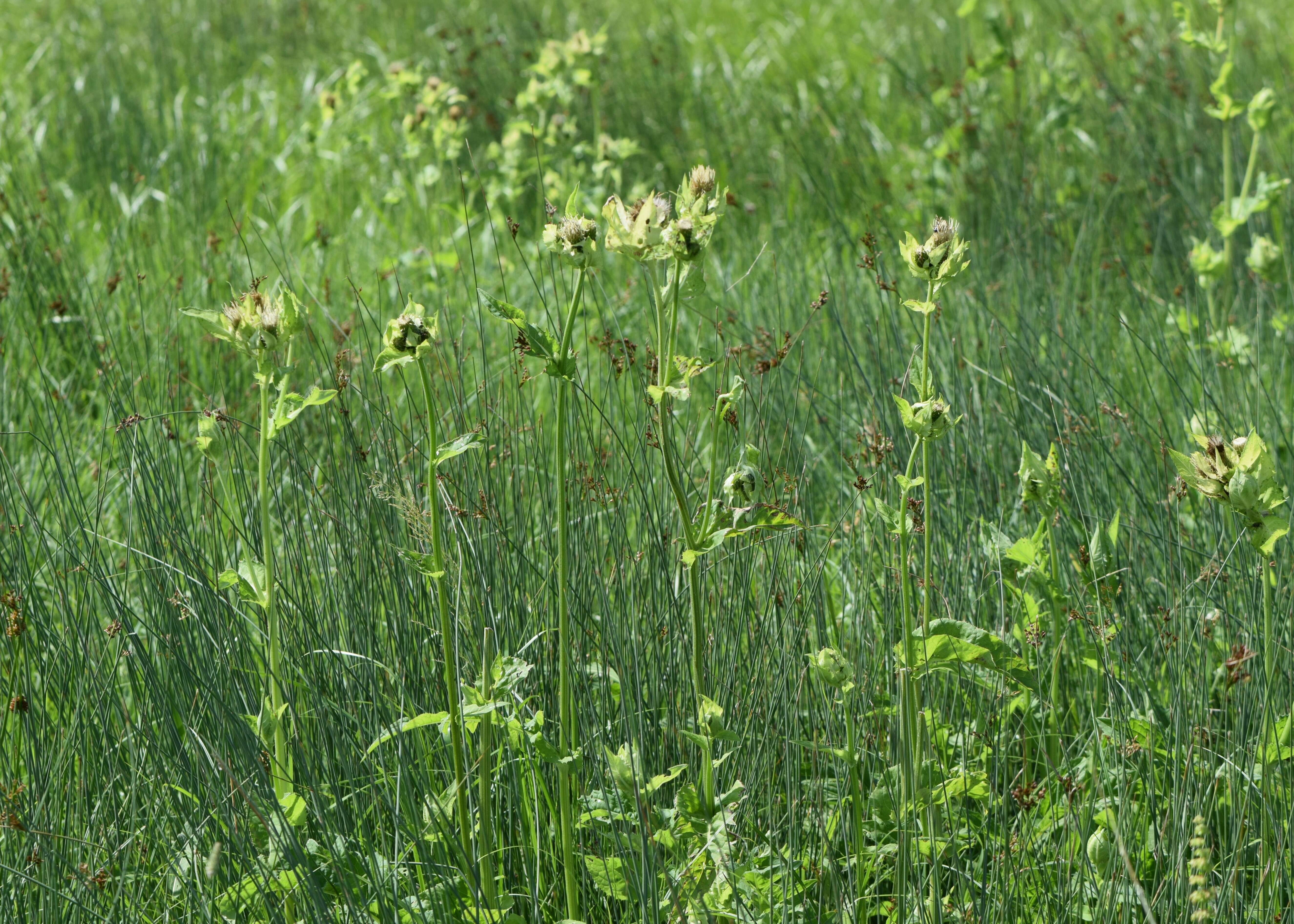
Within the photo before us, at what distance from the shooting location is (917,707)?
1.37 m

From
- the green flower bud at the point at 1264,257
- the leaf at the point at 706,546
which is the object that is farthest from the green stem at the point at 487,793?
the green flower bud at the point at 1264,257

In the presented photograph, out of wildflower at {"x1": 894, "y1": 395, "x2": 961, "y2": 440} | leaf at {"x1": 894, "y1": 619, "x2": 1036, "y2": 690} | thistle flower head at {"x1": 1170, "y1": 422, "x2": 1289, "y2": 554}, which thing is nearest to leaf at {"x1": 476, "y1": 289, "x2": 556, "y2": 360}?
wildflower at {"x1": 894, "y1": 395, "x2": 961, "y2": 440}

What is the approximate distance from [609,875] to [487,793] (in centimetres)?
19

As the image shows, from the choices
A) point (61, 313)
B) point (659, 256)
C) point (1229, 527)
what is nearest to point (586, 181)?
point (61, 313)

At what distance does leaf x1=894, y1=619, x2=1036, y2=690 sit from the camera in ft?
4.46

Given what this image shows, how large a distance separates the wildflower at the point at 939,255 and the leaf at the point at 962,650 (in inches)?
15.7

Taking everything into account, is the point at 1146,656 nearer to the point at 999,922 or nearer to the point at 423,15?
the point at 999,922

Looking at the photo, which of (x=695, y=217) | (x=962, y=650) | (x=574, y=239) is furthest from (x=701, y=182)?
(x=962, y=650)

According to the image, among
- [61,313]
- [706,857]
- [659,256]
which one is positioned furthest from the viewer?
[61,313]

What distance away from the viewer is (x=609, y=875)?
1355 millimetres

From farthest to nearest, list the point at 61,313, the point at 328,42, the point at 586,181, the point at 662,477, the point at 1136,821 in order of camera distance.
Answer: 1. the point at 328,42
2. the point at 586,181
3. the point at 61,313
4. the point at 662,477
5. the point at 1136,821

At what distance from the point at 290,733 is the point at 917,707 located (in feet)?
2.68

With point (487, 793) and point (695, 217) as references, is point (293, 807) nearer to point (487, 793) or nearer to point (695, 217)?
point (487, 793)

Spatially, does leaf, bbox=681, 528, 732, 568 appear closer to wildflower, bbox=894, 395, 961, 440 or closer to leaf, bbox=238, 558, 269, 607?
wildflower, bbox=894, 395, 961, 440
